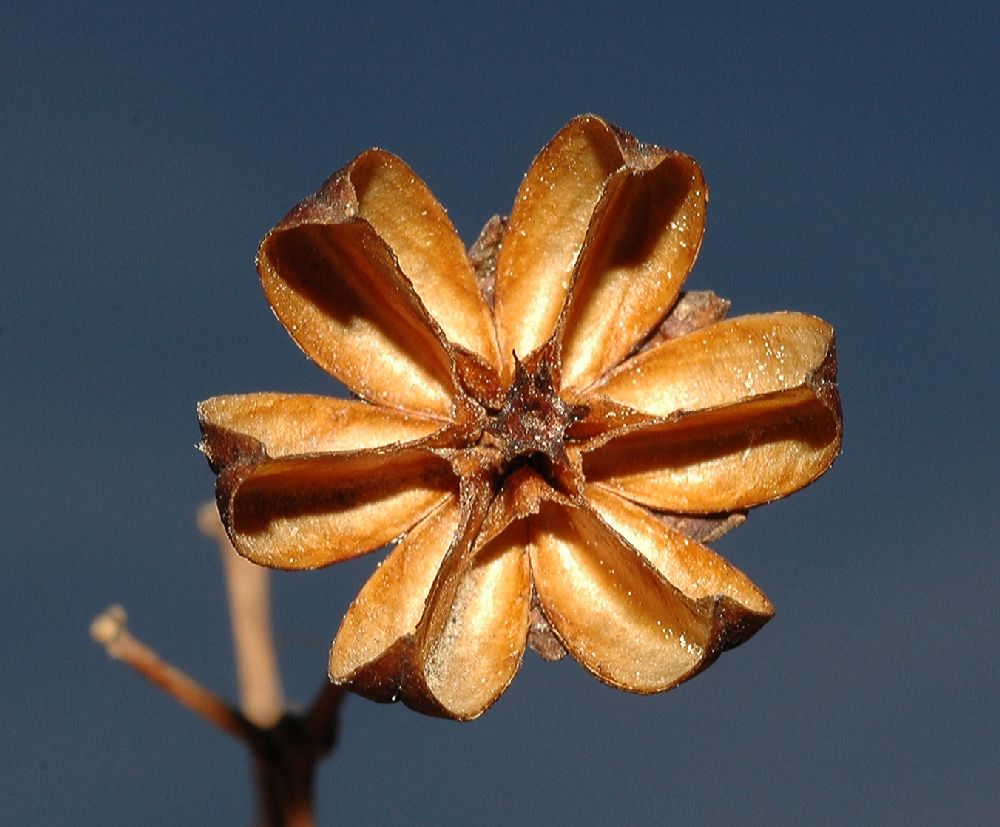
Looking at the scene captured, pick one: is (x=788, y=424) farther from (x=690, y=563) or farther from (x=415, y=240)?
(x=415, y=240)

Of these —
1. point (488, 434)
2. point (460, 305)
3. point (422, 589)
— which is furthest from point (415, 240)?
point (422, 589)

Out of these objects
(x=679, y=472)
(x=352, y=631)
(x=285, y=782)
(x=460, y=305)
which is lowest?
(x=285, y=782)

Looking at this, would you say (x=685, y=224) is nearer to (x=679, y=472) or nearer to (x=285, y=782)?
(x=679, y=472)

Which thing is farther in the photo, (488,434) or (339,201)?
(488,434)

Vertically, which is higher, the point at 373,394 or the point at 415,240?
the point at 415,240

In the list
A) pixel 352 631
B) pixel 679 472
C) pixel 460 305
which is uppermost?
pixel 460 305

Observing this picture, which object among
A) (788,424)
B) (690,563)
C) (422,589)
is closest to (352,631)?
(422,589)
